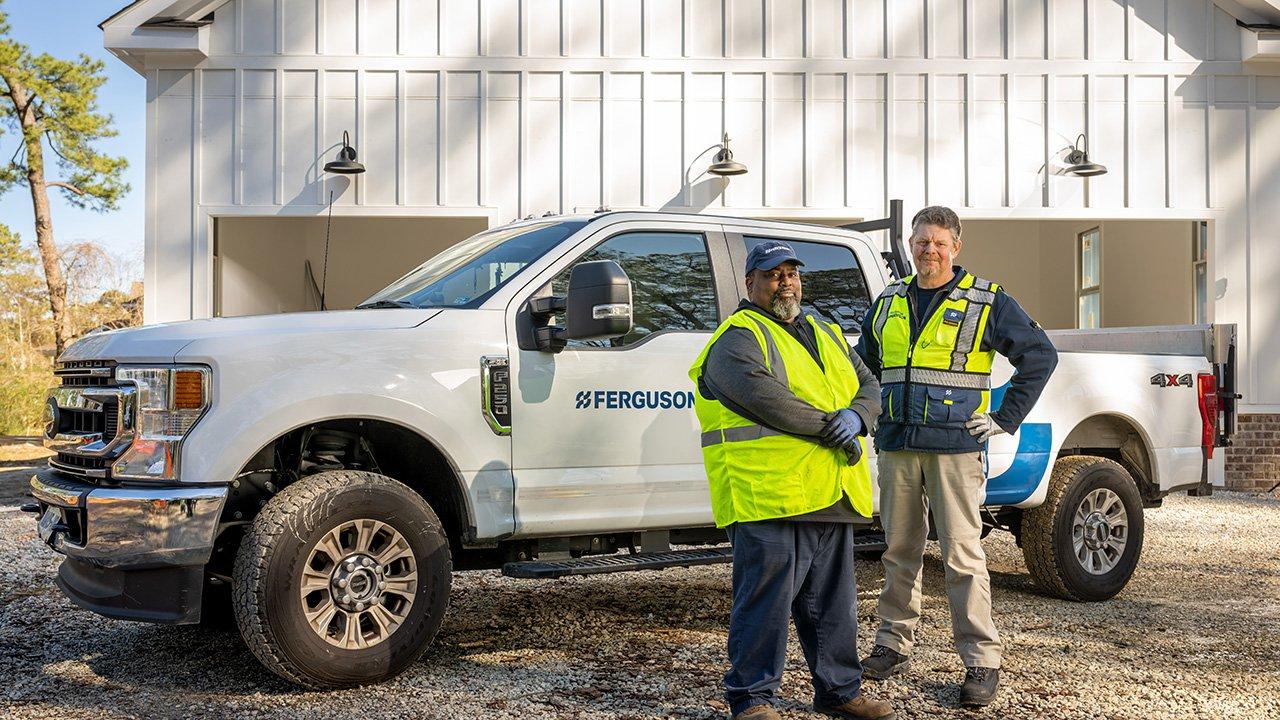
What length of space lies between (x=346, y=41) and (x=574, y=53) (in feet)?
7.95

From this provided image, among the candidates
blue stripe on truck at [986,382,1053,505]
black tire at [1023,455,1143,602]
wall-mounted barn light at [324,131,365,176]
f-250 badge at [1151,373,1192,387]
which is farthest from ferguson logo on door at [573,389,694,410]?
wall-mounted barn light at [324,131,365,176]

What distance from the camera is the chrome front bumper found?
4281mm

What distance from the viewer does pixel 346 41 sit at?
1234cm

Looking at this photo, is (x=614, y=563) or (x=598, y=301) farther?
(x=614, y=563)

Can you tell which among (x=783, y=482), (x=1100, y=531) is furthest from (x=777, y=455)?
(x=1100, y=531)

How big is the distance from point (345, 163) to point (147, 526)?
8.07 m

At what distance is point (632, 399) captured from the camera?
5.18m

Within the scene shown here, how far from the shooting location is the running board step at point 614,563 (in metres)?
4.75

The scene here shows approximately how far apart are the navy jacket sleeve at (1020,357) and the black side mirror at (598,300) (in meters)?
1.50

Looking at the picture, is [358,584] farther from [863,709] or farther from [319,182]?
[319,182]

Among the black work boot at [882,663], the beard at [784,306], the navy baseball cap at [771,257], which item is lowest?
the black work boot at [882,663]

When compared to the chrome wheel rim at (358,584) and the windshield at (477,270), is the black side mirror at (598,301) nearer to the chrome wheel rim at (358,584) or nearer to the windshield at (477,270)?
the windshield at (477,270)

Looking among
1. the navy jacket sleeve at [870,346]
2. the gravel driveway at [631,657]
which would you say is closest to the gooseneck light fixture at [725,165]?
the gravel driveway at [631,657]

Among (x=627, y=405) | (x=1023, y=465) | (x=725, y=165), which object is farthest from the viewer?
(x=725, y=165)
